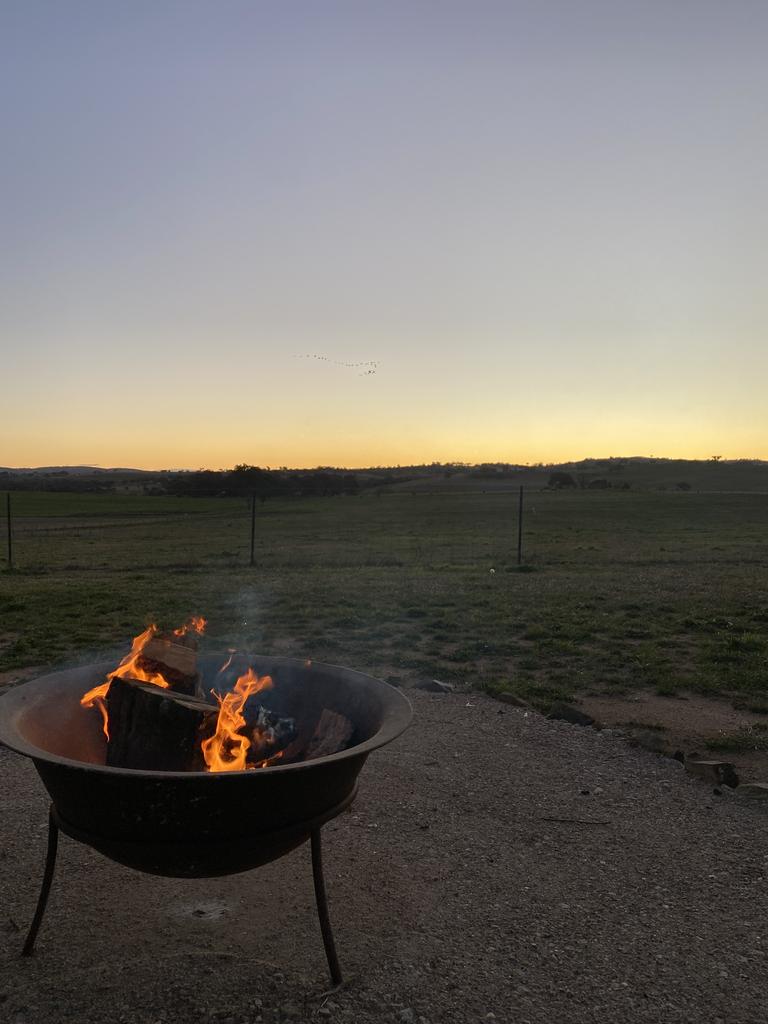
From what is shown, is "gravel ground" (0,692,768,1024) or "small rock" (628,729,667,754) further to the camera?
"small rock" (628,729,667,754)

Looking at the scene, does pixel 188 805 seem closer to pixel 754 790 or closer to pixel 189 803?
pixel 189 803

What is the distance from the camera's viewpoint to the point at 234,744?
3223mm

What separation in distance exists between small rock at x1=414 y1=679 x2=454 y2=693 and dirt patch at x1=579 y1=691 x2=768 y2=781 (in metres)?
1.17

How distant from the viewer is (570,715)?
591 centimetres

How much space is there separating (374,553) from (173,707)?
16.7 meters

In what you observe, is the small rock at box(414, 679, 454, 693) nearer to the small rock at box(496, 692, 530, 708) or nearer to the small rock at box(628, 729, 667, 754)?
the small rock at box(496, 692, 530, 708)

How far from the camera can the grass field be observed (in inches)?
294

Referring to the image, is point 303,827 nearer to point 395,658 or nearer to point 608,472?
point 395,658

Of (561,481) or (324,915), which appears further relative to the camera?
(561,481)

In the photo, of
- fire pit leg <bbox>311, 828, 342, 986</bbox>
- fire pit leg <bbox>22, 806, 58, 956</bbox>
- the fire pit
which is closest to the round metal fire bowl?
the fire pit

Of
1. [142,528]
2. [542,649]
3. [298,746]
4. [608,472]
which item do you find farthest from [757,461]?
[298,746]

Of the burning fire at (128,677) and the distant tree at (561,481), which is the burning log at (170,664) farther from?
the distant tree at (561,481)

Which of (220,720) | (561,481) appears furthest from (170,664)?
(561,481)

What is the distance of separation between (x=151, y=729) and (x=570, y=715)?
394cm
